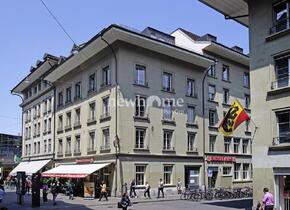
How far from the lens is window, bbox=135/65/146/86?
40.2 metres

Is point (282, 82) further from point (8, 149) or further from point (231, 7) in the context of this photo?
point (8, 149)

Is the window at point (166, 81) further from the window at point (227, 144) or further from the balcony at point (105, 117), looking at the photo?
the window at point (227, 144)

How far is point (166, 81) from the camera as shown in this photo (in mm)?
43250

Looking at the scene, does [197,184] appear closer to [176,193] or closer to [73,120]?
[176,193]

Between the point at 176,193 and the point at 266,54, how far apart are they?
2262 cm

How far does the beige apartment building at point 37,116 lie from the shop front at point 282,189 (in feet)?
117

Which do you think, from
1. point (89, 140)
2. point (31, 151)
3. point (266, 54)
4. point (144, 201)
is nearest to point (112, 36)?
point (89, 140)

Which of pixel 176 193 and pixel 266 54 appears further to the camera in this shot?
pixel 176 193

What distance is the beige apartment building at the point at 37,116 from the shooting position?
182ft

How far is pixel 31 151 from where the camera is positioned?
64.2 meters

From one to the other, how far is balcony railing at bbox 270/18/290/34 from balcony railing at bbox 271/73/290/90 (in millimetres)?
2524

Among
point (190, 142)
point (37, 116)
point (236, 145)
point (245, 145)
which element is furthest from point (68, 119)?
point (245, 145)

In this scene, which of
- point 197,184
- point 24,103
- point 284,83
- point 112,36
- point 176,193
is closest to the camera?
point 284,83

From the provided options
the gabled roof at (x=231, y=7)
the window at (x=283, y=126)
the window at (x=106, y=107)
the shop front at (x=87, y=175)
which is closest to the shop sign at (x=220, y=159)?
the shop front at (x=87, y=175)
